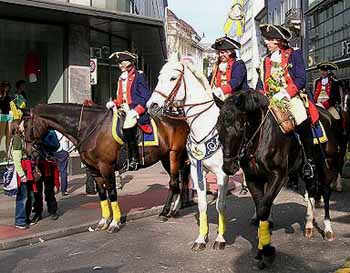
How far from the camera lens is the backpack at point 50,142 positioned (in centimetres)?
960

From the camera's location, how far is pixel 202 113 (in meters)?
7.83

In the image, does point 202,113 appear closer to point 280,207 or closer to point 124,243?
point 124,243

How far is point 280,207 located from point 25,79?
29.7 feet

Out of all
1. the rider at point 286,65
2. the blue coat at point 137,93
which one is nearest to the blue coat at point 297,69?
the rider at point 286,65

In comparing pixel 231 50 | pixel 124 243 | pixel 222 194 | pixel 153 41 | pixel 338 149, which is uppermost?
pixel 153 41

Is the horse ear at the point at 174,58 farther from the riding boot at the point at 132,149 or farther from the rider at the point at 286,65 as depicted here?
the riding boot at the point at 132,149

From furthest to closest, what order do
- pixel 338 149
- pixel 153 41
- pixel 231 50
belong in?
1. pixel 153 41
2. pixel 338 149
3. pixel 231 50

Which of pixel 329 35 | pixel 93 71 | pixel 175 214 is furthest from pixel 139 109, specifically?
pixel 329 35

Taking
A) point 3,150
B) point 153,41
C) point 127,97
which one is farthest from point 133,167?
point 153,41

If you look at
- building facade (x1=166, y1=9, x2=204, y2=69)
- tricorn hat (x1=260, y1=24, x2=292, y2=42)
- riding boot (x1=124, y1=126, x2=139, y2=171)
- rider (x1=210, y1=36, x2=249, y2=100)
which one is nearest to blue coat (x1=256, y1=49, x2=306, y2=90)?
tricorn hat (x1=260, y1=24, x2=292, y2=42)

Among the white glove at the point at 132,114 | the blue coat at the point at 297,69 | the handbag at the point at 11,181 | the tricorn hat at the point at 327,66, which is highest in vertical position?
the tricorn hat at the point at 327,66

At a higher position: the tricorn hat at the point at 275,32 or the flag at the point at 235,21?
→ the flag at the point at 235,21

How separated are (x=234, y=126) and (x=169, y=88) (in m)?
1.66

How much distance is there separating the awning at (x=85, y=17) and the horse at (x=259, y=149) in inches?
314
